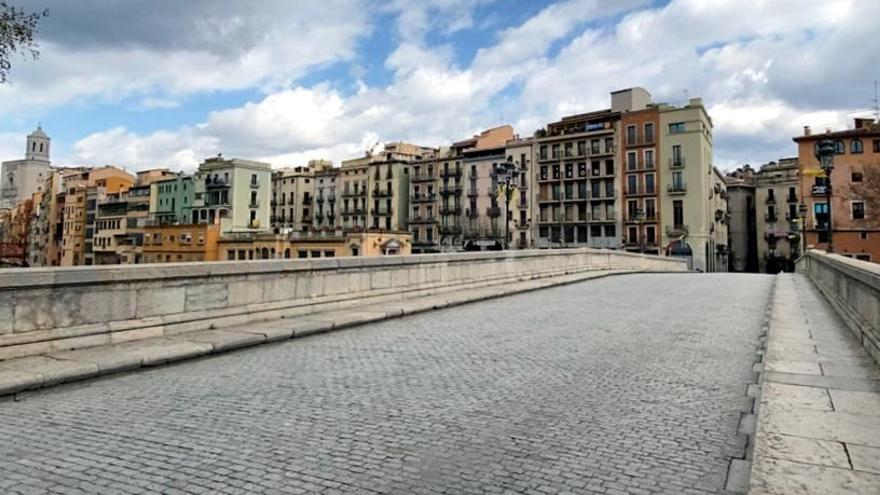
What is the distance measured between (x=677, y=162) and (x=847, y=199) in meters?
17.2

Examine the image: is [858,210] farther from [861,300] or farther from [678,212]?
[861,300]

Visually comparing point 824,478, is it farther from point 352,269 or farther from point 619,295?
point 619,295

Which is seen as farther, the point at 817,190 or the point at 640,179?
the point at 640,179

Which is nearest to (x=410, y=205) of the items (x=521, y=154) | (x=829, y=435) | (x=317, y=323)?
(x=521, y=154)

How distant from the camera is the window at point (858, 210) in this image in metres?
59.3

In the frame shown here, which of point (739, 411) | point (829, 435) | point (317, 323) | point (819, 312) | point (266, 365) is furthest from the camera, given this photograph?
point (819, 312)

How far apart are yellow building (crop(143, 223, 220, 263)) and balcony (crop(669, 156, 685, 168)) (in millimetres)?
61117

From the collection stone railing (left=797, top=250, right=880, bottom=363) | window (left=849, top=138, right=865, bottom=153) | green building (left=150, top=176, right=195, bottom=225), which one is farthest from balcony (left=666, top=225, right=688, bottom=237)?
green building (left=150, top=176, right=195, bottom=225)

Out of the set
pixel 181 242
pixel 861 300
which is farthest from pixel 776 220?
pixel 181 242

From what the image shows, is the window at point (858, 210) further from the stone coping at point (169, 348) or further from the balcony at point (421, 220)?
the stone coping at point (169, 348)

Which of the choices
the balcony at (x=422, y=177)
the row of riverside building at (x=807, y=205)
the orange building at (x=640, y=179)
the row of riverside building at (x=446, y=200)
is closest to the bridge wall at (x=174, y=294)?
the row of riverside building at (x=807, y=205)

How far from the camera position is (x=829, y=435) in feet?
12.4

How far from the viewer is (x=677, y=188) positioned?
65.9 metres

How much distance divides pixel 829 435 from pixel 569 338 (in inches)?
179
